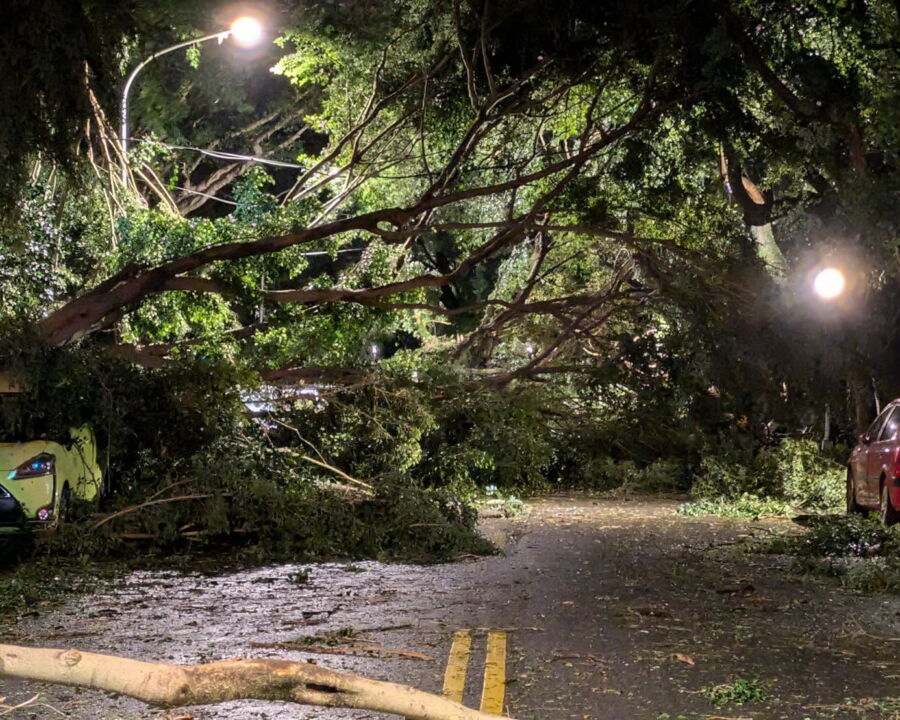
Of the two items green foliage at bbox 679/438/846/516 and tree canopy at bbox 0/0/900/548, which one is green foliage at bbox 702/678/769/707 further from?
green foliage at bbox 679/438/846/516

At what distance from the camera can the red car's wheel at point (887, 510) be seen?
47.2 feet

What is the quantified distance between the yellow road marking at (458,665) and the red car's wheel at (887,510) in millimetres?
7934

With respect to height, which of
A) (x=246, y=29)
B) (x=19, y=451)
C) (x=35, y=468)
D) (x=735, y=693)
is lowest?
(x=735, y=693)

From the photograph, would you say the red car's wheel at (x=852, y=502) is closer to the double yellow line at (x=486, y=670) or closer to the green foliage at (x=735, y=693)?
the double yellow line at (x=486, y=670)

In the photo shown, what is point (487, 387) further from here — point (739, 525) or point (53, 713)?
point (53, 713)

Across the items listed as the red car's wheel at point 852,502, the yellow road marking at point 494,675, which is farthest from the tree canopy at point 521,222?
the yellow road marking at point 494,675

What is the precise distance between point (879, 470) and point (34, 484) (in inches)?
406

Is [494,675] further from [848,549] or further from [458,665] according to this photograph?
[848,549]

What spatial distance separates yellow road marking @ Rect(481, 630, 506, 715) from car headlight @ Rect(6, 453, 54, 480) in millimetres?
6287

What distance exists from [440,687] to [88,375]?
28.2ft

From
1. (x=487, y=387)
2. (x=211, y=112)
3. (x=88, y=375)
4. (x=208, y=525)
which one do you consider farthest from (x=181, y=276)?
(x=211, y=112)

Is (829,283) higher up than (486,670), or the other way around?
(829,283)

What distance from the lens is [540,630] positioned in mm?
8484

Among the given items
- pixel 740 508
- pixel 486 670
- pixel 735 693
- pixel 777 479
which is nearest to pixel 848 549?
pixel 740 508
